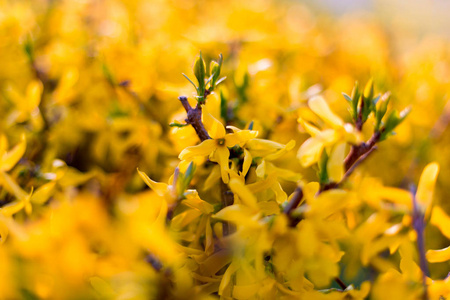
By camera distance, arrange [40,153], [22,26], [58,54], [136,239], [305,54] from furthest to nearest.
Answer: [305,54]
[22,26]
[58,54]
[40,153]
[136,239]

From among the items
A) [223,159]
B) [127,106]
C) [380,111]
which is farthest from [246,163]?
[127,106]

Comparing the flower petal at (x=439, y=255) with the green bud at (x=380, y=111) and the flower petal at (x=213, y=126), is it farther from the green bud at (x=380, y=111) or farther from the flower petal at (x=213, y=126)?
the flower petal at (x=213, y=126)

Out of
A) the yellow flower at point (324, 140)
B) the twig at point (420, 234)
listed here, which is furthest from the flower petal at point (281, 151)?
the twig at point (420, 234)

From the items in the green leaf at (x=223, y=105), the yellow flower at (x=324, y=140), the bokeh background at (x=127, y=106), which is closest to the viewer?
the bokeh background at (x=127, y=106)

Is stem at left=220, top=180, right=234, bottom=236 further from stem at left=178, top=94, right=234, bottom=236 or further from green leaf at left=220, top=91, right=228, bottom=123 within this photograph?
green leaf at left=220, top=91, right=228, bottom=123

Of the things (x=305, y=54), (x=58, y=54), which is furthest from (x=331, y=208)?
(x=305, y=54)

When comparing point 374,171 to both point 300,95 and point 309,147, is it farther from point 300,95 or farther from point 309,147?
point 309,147

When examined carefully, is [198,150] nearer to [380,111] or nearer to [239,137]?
[239,137]

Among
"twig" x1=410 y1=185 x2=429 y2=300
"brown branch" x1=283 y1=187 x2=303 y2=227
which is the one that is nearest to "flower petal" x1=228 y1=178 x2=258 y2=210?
"brown branch" x1=283 y1=187 x2=303 y2=227
